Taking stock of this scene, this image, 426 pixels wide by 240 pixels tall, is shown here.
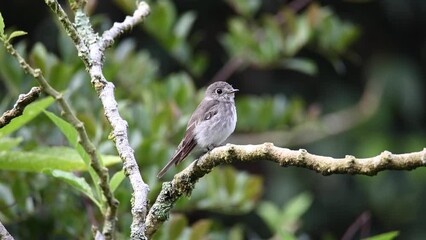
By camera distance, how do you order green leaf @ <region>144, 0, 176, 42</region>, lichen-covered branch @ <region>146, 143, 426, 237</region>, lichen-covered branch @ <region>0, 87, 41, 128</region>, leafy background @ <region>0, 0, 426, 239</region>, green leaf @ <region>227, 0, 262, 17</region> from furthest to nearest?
green leaf @ <region>227, 0, 262, 17</region>
green leaf @ <region>144, 0, 176, 42</region>
leafy background @ <region>0, 0, 426, 239</region>
lichen-covered branch @ <region>0, 87, 41, 128</region>
lichen-covered branch @ <region>146, 143, 426, 237</region>

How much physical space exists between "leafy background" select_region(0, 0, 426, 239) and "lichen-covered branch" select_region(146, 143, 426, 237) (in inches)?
8.6

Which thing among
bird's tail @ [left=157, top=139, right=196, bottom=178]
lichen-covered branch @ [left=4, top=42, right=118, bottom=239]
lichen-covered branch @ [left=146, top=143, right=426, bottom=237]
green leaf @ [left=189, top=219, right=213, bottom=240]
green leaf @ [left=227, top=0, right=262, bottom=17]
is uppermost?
green leaf @ [left=227, top=0, right=262, bottom=17]

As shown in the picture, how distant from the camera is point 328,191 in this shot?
10469mm

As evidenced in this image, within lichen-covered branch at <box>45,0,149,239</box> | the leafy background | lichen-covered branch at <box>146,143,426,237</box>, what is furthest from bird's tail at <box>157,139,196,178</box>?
lichen-covered branch at <box>146,143,426,237</box>

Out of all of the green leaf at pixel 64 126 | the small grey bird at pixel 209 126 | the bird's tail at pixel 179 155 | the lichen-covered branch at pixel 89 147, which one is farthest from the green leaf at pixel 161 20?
the lichen-covered branch at pixel 89 147

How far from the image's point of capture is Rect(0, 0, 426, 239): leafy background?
12.4 ft

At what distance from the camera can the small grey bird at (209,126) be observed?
3809 millimetres

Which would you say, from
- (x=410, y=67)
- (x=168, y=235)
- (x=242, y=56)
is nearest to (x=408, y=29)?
(x=410, y=67)

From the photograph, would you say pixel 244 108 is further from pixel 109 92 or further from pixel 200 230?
pixel 109 92

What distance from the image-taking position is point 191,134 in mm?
3906

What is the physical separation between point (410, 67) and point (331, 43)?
4.73 m

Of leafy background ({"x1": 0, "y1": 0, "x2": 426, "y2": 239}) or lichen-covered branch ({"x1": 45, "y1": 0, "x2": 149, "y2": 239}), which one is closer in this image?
lichen-covered branch ({"x1": 45, "y1": 0, "x2": 149, "y2": 239})

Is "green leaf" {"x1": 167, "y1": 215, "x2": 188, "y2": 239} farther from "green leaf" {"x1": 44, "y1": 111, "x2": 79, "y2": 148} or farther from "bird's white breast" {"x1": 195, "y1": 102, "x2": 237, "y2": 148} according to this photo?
"green leaf" {"x1": 44, "y1": 111, "x2": 79, "y2": 148}

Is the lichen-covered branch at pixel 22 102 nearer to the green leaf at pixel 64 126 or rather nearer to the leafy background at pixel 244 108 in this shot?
the green leaf at pixel 64 126
